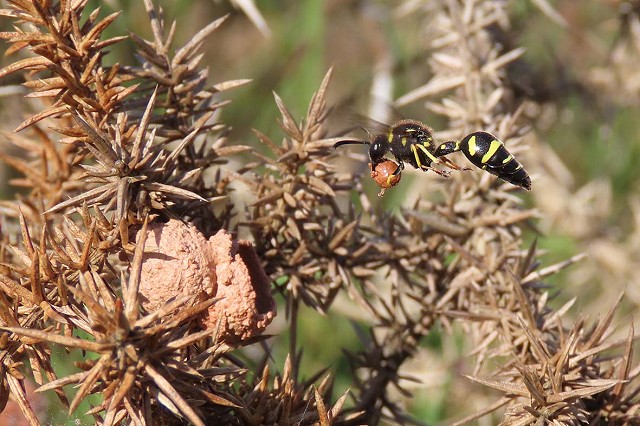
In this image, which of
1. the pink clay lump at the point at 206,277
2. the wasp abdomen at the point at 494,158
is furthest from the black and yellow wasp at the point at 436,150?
the pink clay lump at the point at 206,277

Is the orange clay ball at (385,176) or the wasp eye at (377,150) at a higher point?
the orange clay ball at (385,176)

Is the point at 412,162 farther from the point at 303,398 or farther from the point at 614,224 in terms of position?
the point at 614,224

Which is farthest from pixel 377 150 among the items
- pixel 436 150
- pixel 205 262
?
pixel 205 262

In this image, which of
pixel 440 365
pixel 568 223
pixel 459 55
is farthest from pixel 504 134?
pixel 568 223

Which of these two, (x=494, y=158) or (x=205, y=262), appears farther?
(x=494, y=158)

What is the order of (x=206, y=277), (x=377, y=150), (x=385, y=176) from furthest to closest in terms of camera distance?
(x=377, y=150) → (x=385, y=176) → (x=206, y=277)

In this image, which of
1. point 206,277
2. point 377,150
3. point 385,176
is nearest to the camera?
point 206,277

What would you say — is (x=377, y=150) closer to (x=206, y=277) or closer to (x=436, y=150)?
(x=436, y=150)

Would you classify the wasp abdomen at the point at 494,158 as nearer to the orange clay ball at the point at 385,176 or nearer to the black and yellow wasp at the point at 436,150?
the black and yellow wasp at the point at 436,150
